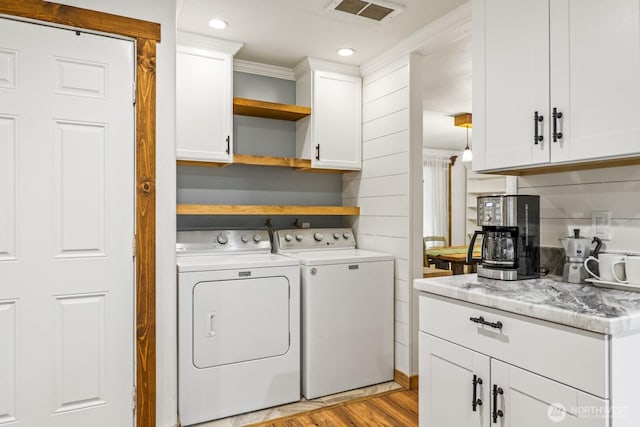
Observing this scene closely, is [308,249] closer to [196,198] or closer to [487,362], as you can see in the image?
[196,198]

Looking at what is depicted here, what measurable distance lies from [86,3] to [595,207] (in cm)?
254

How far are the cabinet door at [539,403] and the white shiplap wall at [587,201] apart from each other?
75cm

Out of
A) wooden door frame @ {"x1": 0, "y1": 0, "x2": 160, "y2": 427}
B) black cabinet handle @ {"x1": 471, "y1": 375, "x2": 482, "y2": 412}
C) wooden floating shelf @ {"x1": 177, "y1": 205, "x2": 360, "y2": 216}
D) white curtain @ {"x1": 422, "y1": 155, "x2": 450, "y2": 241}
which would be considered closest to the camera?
black cabinet handle @ {"x1": 471, "y1": 375, "x2": 482, "y2": 412}

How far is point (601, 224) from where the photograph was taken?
1789 millimetres

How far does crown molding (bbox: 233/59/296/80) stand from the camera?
3.27 meters

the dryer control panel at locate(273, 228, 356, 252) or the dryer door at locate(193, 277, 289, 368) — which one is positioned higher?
the dryer control panel at locate(273, 228, 356, 252)

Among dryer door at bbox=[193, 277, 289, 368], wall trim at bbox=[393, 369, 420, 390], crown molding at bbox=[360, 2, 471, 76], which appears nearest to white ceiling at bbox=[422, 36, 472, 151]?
crown molding at bbox=[360, 2, 471, 76]

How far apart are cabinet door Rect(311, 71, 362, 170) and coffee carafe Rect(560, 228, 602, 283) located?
184 centimetres

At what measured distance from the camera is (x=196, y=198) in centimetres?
313

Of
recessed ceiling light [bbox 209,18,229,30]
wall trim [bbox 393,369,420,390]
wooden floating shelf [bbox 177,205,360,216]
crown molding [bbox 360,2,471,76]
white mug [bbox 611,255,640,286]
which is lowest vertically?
wall trim [bbox 393,369,420,390]

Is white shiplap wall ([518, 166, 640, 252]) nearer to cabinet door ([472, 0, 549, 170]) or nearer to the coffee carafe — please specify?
the coffee carafe

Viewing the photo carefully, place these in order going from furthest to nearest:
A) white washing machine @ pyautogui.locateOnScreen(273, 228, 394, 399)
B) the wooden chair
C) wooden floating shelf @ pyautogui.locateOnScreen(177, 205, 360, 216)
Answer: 1. the wooden chair
2. wooden floating shelf @ pyautogui.locateOnScreen(177, 205, 360, 216)
3. white washing machine @ pyautogui.locateOnScreen(273, 228, 394, 399)

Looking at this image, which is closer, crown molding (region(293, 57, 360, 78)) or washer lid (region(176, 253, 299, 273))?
washer lid (region(176, 253, 299, 273))

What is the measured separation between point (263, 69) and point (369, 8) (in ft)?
3.91
